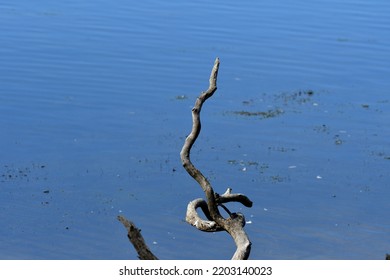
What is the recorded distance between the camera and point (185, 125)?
19234 mm

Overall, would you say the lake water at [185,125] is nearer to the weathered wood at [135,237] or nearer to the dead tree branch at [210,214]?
the dead tree branch at [210,214]

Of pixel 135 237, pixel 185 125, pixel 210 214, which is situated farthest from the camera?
pixel 185 125

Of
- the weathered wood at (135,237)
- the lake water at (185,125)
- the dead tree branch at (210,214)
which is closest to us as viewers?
the weathered wood at (135,237)

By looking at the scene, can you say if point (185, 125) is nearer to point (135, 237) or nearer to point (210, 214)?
point (210, 214)

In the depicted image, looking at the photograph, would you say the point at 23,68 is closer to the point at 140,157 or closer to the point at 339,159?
the point at 140,157

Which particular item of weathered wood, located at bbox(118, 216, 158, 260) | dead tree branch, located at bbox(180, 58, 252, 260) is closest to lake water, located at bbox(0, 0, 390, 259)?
dead tree branch, located at bbox(180, 58, 252, 260)

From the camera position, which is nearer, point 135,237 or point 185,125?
point 135,237

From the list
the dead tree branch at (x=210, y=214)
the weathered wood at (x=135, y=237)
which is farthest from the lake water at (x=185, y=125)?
the weathered wood at (x=135, y=237)

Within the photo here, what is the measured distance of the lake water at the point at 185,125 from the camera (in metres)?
14.8

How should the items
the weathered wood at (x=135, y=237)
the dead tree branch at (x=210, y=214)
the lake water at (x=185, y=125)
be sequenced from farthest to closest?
the lake water at (x=185, y=125) → the dead tree branch at (x=210, y=214) → the weathered wood at (x=135, y=237)

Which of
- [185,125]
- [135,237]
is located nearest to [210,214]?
[135,237]

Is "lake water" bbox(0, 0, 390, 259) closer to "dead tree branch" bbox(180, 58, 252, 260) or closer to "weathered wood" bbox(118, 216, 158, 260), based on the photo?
"dead tree branch" bbox(180, 58, 252, 260)

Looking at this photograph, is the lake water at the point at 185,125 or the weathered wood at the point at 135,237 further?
the lake water at the point at 185,125

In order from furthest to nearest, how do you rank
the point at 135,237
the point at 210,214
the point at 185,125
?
the point at 185,125
the point at 210,214
the point at 135,237
